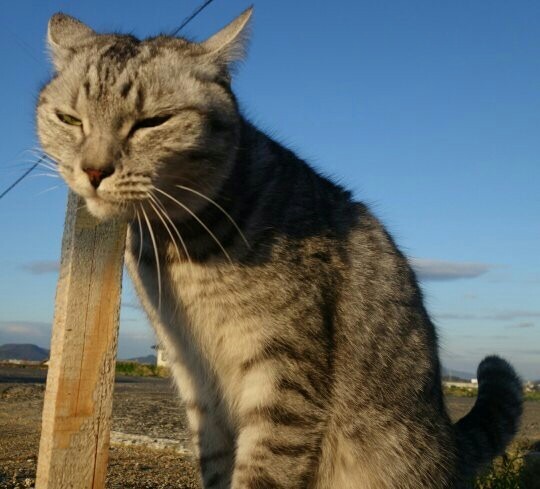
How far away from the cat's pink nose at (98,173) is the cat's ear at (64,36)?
79 cm

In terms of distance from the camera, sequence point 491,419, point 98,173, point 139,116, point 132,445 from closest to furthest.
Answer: point 98,173 → point 139,116 → point 491,419 → point 132,445

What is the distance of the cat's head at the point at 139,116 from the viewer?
8.74ft

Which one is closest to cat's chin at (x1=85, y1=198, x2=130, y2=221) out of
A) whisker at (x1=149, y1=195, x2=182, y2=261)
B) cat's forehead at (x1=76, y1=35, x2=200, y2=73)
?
whisker at (x1=149, y1=195, x2=182, y2=261)

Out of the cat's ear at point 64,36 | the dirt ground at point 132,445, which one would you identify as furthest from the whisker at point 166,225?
the dirt ground at point 132,445

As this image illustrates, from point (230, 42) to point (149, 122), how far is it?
569mm

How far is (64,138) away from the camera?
9.36 feet

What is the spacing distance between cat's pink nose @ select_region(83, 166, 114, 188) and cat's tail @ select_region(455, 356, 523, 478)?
7.53 feet

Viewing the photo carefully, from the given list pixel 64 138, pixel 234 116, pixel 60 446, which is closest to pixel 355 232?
pixel 234 116

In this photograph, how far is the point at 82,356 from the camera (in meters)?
2.95

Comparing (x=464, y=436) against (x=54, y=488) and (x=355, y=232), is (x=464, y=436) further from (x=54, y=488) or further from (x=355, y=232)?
(x=54, y=488)

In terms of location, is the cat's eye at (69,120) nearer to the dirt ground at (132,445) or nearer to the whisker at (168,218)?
the whisker at (168,218)

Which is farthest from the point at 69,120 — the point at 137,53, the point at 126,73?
the point at 137,53

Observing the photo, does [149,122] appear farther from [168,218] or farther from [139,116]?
[168,218]

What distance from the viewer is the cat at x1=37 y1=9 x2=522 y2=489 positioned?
2797mm
